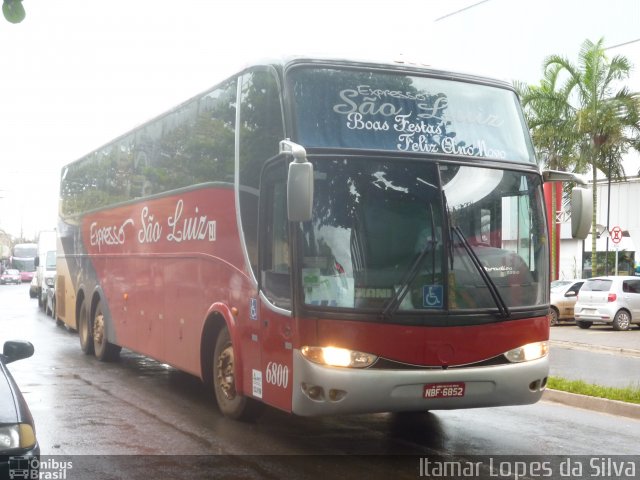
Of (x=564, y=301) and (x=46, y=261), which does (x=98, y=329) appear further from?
(x=46, y=261)

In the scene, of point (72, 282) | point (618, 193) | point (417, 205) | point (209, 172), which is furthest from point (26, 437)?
point (618, 193)

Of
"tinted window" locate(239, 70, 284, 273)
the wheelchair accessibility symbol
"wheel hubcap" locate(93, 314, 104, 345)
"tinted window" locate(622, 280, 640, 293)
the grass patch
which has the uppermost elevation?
"tinted window" locate(239, 70, 284, 273)

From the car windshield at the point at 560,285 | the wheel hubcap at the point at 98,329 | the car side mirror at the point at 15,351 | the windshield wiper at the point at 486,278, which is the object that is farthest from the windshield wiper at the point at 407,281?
the car windshield at the point at 560,285

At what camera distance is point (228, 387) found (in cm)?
998

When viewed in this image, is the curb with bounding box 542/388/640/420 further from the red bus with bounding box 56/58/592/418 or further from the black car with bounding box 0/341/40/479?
the black car with bounding box 0/341/40/479

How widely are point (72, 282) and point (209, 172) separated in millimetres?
9274

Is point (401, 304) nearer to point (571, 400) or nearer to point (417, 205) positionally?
point (417, 205)

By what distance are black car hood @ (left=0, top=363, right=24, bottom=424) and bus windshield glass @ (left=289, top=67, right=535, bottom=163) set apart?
3.22 meters

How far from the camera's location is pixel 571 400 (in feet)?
40.0

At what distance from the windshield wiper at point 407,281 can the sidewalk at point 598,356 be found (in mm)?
4762

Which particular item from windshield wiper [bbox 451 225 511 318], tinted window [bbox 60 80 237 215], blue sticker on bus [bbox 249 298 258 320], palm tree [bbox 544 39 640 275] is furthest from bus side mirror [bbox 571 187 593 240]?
palm tree [bbox 544 39 640 275]

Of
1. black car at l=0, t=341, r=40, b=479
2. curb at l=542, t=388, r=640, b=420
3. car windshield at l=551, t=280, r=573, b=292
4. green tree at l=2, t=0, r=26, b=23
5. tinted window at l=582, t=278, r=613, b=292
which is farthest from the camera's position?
car windshield at l=551, t=280, r=573, b=292

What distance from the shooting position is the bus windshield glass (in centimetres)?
827

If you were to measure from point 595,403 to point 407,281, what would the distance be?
509 cm
